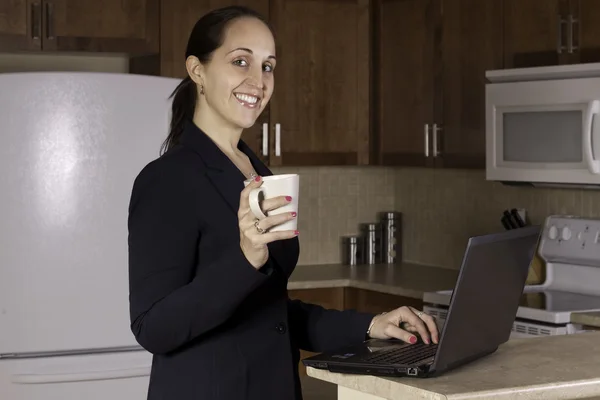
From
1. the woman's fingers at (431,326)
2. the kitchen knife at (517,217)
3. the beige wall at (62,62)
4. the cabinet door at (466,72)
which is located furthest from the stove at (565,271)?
the woman's fingers at (431,326)

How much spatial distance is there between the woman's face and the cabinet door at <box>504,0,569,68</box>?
7.39 ft

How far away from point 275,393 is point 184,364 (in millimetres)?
174

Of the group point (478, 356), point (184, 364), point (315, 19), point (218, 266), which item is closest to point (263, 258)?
point (218, 266)

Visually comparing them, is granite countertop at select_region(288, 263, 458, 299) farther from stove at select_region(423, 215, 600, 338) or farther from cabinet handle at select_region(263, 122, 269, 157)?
cabinet handle at select_region(263, 122, 269, 157)

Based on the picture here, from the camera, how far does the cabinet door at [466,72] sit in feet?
13.8

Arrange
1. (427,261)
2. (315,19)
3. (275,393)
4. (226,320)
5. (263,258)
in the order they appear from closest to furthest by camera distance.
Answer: (263,258), (226,320), (275,393), (315,19), (427,261)

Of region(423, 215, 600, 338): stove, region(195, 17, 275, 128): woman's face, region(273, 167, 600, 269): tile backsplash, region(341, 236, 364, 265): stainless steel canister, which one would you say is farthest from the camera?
region(341, 236, 364, 265): stainless steel canister

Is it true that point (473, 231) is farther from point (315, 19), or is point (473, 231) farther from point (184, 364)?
point (184, 364)

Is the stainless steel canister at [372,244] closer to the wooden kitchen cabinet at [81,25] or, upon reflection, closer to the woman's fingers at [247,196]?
the wooden kitchen cabinet at [81,25]

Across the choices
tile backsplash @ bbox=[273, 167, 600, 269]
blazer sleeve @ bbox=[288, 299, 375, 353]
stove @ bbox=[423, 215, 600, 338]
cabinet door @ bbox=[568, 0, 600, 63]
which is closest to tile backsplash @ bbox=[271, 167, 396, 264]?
tile backsplash @ bbox=[273, 167, 600, 269]

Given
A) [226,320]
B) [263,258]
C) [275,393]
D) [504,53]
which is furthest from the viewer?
[504,53]

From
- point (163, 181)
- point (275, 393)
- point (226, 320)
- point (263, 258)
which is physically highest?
point (163, 181)

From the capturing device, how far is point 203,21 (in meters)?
1.88

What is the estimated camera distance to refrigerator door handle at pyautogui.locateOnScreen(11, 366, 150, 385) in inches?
132
